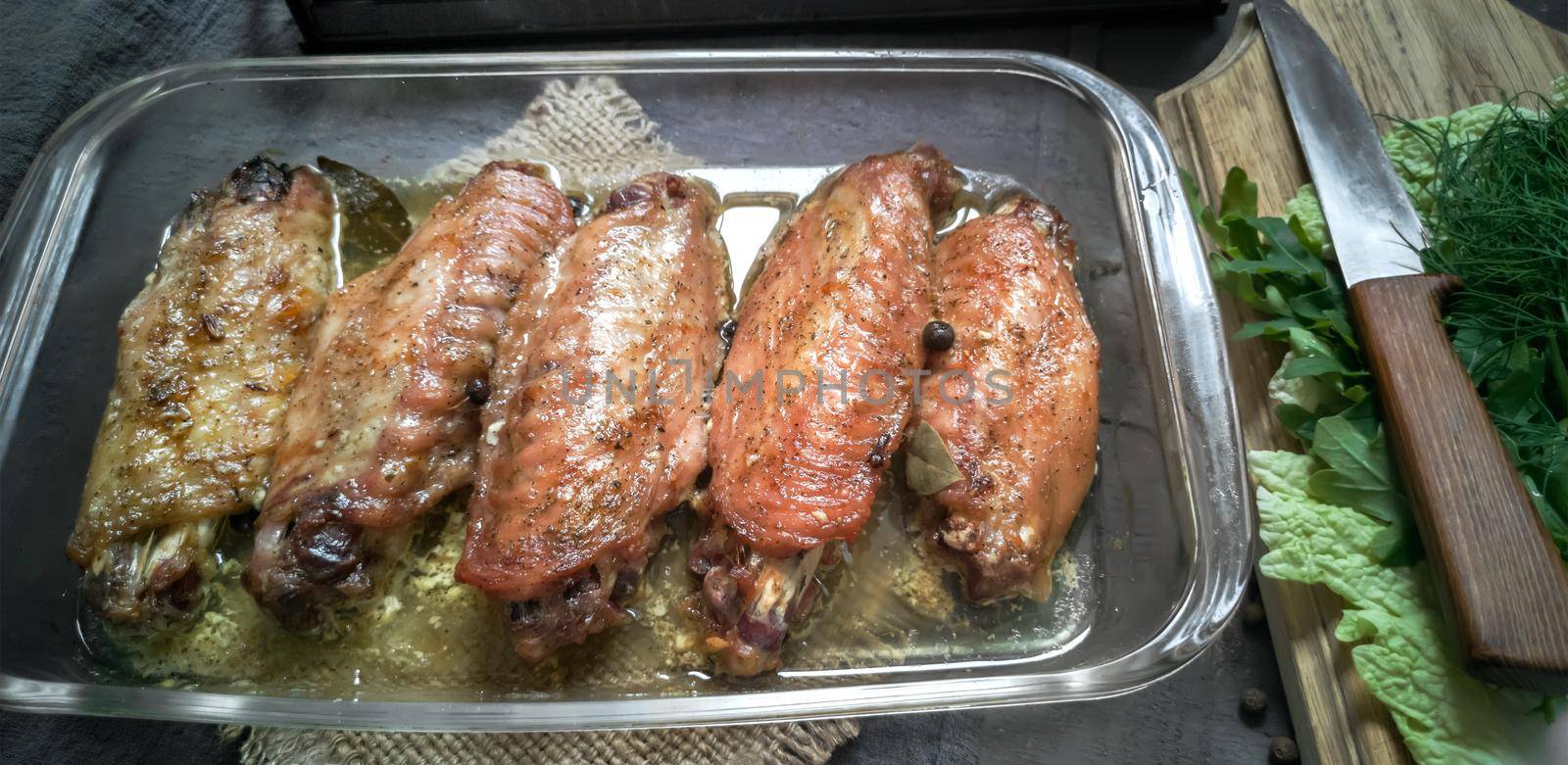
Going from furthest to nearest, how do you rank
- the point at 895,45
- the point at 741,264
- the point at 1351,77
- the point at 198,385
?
the point at 895,45 < the point at 1351,77 < the point at 741,264 < the point at 198,385

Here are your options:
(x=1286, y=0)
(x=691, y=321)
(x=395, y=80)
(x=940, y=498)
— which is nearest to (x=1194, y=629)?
(x=940, y=498)

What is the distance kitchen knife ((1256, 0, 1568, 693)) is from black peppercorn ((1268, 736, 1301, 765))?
0.45 m

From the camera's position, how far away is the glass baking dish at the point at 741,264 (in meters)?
1.86

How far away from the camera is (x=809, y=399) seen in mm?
1971

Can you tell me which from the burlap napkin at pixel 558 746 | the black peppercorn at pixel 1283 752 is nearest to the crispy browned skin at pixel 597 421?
the burlap napkin at pixel 558 746

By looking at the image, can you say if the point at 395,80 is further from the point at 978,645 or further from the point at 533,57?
the point at 978,645

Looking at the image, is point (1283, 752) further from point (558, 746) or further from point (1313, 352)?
point (558, 746)


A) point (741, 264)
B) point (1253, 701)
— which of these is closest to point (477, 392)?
point (741, 264)

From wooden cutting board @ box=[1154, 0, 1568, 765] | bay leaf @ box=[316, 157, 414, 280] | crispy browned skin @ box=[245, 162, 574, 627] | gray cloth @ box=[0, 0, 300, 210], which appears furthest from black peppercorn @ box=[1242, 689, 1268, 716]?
gray cloth @ box=[0, 0, 300, 210]

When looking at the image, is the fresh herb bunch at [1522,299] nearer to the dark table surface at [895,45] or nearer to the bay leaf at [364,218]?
the dark table surface at [895,45]

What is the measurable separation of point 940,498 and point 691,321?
0.74 metres

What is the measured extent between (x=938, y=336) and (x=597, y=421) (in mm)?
818

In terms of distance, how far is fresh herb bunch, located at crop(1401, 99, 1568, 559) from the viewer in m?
2.03

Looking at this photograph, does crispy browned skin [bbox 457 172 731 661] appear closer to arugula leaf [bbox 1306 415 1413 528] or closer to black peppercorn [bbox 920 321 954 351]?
black peppercorn [bbox 920 321 954 351]
